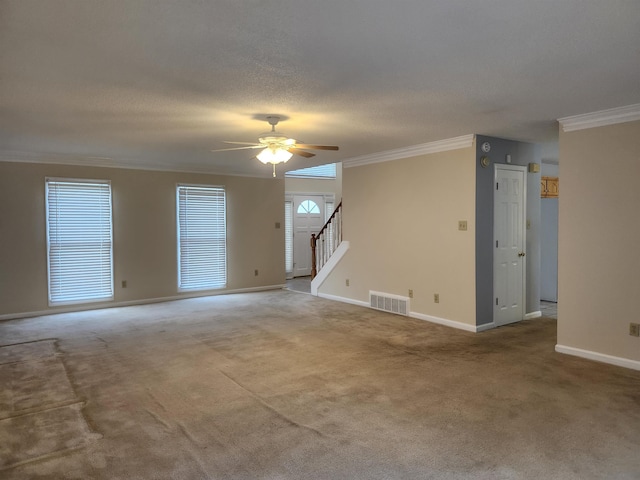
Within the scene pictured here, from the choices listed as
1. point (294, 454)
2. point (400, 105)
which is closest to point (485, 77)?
point (400, 105)

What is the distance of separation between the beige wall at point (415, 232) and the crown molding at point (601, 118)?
1.17 meters

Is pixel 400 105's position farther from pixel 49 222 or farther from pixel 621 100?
pixel 49 222

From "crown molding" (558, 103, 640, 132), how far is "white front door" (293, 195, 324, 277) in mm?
6782

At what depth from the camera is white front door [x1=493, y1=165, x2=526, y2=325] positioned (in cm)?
567

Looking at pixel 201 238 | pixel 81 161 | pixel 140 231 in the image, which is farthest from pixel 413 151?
pixel 81 161

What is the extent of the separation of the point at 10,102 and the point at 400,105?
3337 mm

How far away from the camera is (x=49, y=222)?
662 centimetres

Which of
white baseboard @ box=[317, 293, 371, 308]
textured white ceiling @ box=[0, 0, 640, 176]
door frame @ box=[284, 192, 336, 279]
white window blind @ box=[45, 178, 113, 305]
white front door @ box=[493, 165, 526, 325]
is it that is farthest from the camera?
door frame @ box=[284, 192, 336, 279]

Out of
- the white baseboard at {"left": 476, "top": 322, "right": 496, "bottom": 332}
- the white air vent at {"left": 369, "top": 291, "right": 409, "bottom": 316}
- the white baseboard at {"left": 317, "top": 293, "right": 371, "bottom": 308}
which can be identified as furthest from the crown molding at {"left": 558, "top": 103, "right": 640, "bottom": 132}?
the white baseboard at {"left": 317, "top": 293, "right": 371, "bottom": 308}

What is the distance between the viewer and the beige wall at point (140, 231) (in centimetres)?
637

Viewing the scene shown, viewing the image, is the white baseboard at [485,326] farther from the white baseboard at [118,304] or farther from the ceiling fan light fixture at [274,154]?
the white baseboard at [118,304]

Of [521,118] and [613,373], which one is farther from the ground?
[521,118]

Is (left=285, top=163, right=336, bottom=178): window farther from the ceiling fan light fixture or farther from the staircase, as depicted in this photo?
the ceiling fan light fixture

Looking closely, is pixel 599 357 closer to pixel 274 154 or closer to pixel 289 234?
pixel 274 154
